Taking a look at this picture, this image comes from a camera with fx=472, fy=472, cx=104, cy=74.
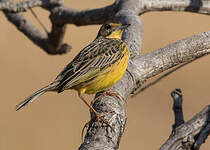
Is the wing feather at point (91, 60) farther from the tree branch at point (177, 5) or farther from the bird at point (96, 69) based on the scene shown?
the tree branch at point (177, 5)

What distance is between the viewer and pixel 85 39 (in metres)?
17.2

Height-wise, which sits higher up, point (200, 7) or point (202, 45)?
point (200, 7)

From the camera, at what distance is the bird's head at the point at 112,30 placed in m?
5.93

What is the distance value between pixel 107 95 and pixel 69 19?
2921 millimetres

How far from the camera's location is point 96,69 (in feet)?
18.5

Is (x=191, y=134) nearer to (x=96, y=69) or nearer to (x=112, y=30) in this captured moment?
(x=96, y=69)

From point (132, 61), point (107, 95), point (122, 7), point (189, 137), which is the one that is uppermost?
point (122, 7)

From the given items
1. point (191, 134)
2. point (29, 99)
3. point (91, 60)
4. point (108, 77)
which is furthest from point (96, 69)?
point (191, 134)

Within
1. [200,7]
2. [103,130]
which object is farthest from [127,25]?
[103,130]

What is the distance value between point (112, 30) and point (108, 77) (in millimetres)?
1039

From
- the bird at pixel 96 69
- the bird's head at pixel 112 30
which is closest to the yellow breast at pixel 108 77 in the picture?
the bird at pixel 96 69

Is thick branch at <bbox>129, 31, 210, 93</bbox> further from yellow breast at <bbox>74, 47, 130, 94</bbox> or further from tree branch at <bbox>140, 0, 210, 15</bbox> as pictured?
tree branch at <bbox>140, 0, 210, 15</bbox>

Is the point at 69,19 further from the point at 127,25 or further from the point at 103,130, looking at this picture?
the point at 103,130

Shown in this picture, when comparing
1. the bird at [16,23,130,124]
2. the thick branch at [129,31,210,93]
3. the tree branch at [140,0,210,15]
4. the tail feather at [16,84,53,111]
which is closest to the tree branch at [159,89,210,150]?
the bird at [16,23,130,124]
